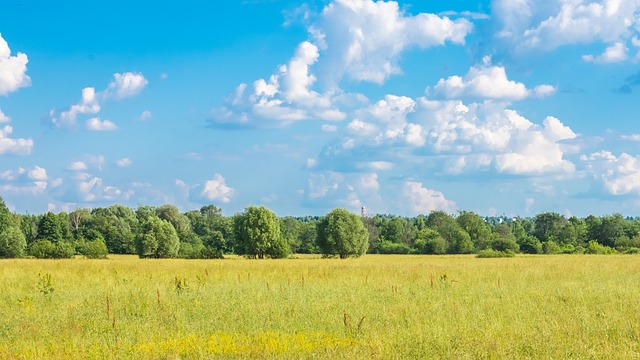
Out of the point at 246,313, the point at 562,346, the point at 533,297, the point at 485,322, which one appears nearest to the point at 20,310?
the point at 246,313

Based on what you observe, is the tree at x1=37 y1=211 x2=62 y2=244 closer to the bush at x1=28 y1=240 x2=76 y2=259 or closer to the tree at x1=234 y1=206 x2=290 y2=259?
the bush at x1=28 y1=240 x2=76 y2=259

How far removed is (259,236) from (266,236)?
90 centimetres

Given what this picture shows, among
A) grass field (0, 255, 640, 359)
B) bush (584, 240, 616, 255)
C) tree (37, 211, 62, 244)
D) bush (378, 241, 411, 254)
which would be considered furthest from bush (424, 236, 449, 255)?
grass field (0, 255, 640, 359)

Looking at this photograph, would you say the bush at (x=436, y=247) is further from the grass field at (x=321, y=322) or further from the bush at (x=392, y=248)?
the grass field at (x=321, y=322)

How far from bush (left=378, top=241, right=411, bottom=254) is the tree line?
20 centimetres

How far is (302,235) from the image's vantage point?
130 meters

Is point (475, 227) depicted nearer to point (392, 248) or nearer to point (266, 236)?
point (392, 248)

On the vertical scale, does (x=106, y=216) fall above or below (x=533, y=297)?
above

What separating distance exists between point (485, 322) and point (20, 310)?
13226 mm

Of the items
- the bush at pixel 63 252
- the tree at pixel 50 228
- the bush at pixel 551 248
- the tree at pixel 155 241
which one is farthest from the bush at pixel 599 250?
the tree at pixel 50 228

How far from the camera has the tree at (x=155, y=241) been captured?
79.0 meters

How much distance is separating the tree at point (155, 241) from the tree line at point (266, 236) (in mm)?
131

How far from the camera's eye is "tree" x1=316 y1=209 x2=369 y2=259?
80000 mm

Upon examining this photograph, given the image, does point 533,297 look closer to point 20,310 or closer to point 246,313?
point 246,313
